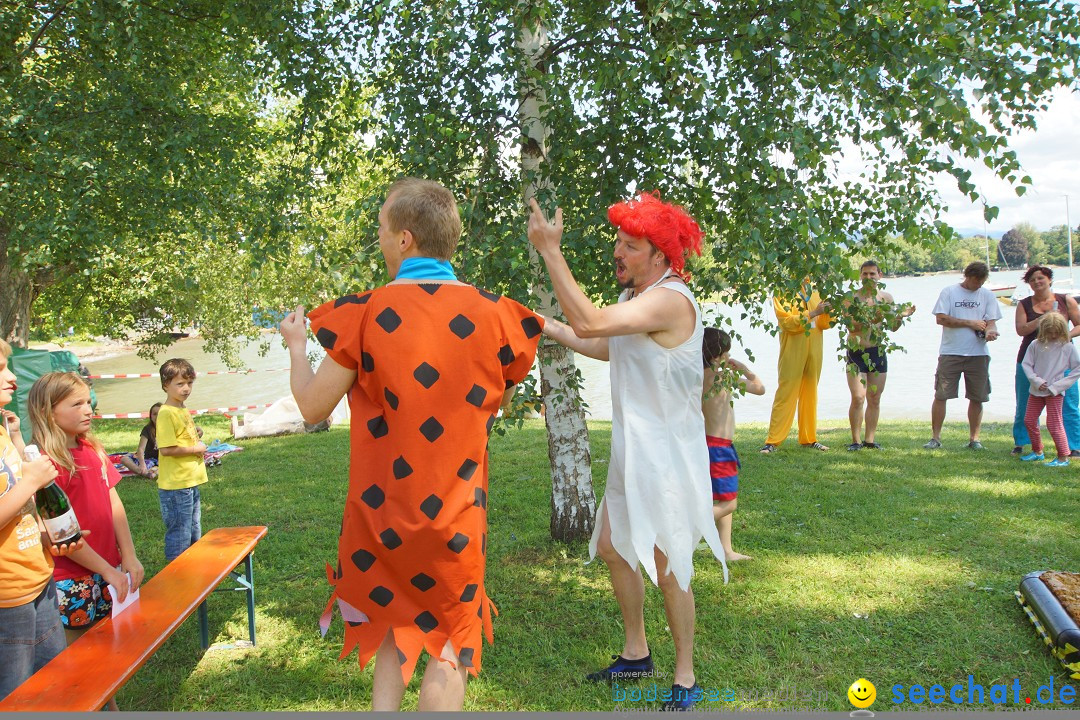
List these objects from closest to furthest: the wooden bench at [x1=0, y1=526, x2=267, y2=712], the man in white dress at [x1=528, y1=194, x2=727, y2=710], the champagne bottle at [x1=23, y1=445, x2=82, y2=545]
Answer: the wooden bench at [x1=0, y1=526, x2=267, y2=712]
the champagne bottle at [x1=23, y1=445, x2=82, y2=545]
the man in white dress at [x1=528, y1=194, x2=727, y2=710]

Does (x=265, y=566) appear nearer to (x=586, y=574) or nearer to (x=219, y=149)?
(x=586, y=574)

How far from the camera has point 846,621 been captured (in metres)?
4.05

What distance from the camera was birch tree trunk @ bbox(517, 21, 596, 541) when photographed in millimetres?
4641

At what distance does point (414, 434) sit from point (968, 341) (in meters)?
7.84

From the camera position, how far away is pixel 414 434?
2.27 meters

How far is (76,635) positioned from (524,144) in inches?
130

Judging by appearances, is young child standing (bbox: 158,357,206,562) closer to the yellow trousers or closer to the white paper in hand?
the white paper in hand

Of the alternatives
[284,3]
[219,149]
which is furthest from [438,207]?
[219,149]

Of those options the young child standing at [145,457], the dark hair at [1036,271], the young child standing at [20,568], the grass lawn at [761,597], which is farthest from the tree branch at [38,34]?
the dark hair at [1036,271]

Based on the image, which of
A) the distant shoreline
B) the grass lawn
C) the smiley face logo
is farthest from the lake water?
the distant shoreline

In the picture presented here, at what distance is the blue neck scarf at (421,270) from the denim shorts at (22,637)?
5.50 ft

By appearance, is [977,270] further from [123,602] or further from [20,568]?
[20,568]

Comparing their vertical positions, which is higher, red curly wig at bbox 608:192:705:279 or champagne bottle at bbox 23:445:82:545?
red curly wig at bbox 608:192:705:279

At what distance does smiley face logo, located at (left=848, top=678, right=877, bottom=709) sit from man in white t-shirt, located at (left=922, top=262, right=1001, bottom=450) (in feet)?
19.3
